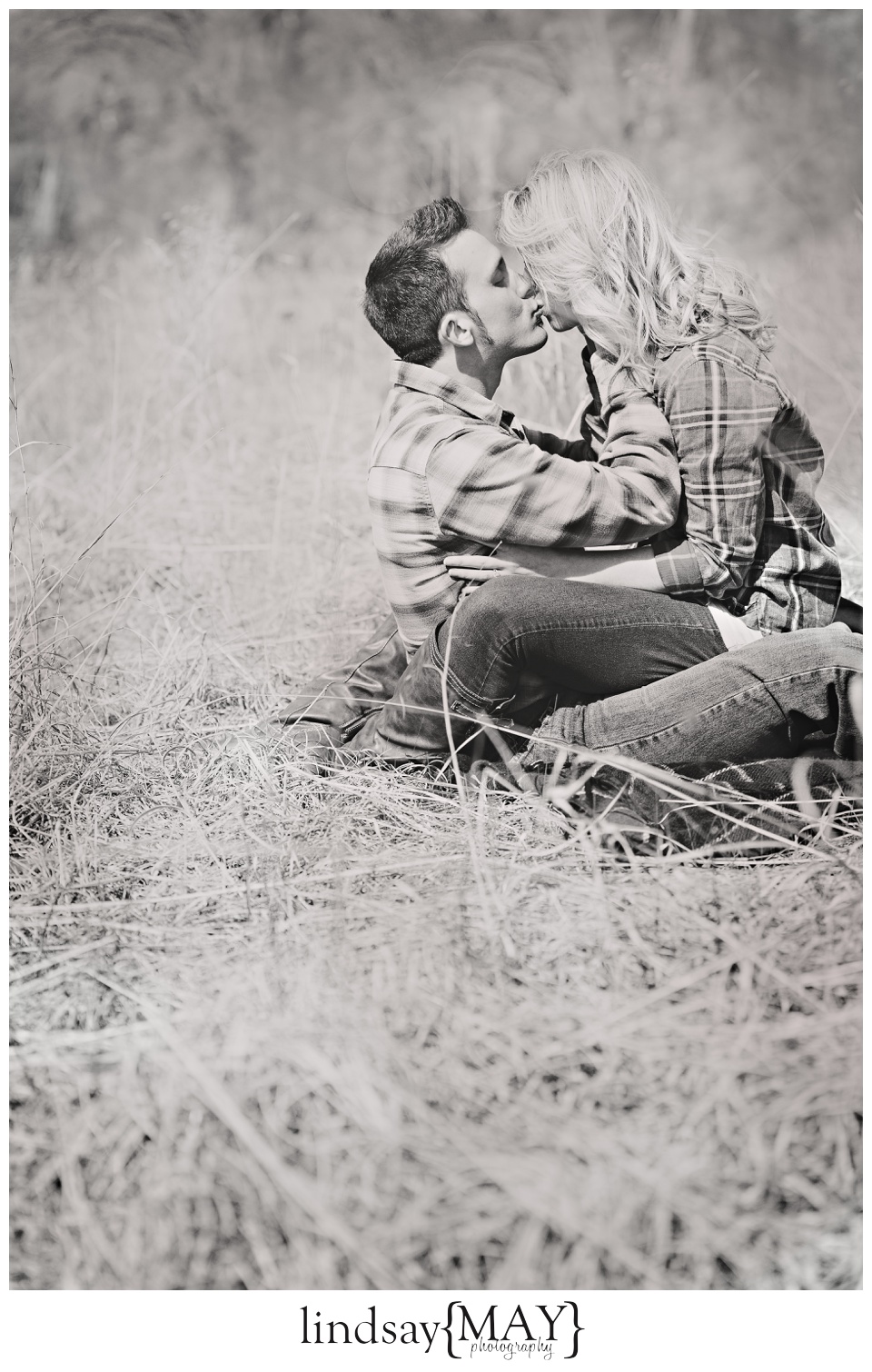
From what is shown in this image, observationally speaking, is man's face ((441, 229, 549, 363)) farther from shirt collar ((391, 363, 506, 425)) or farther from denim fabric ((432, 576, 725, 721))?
denim fabric ((432, 576, 725, 721))

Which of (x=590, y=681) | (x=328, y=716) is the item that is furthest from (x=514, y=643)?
(x=328, y=716)

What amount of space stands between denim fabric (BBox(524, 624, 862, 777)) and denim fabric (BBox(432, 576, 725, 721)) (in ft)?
0.18

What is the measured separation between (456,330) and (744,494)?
1.74 feet

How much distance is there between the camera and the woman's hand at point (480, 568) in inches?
66.6

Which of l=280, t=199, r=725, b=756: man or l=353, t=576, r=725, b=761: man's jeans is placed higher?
l=280, t=199, r=725, b=756: man

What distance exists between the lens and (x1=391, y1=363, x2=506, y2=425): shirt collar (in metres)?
1.74

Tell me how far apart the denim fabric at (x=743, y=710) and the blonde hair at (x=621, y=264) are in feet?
1.63

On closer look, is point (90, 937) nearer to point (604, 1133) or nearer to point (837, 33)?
point (604, 1133)

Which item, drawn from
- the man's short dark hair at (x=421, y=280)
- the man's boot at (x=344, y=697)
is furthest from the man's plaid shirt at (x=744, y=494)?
the man's boot at (x=344, y=697)

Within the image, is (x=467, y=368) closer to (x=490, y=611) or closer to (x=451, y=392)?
(x=451, y=392)

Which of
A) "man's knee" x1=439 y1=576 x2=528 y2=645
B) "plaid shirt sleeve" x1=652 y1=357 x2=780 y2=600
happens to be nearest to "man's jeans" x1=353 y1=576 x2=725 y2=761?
"man's knee" x1=439 y1=576 x2=528 y2=645

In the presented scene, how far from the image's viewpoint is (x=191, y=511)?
2.84m

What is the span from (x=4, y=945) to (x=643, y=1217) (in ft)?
2.95

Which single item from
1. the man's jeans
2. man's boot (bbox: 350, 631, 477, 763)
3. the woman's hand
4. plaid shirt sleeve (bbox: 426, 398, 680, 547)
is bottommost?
man's boot (bbox: 350, 631, 477, 763)
